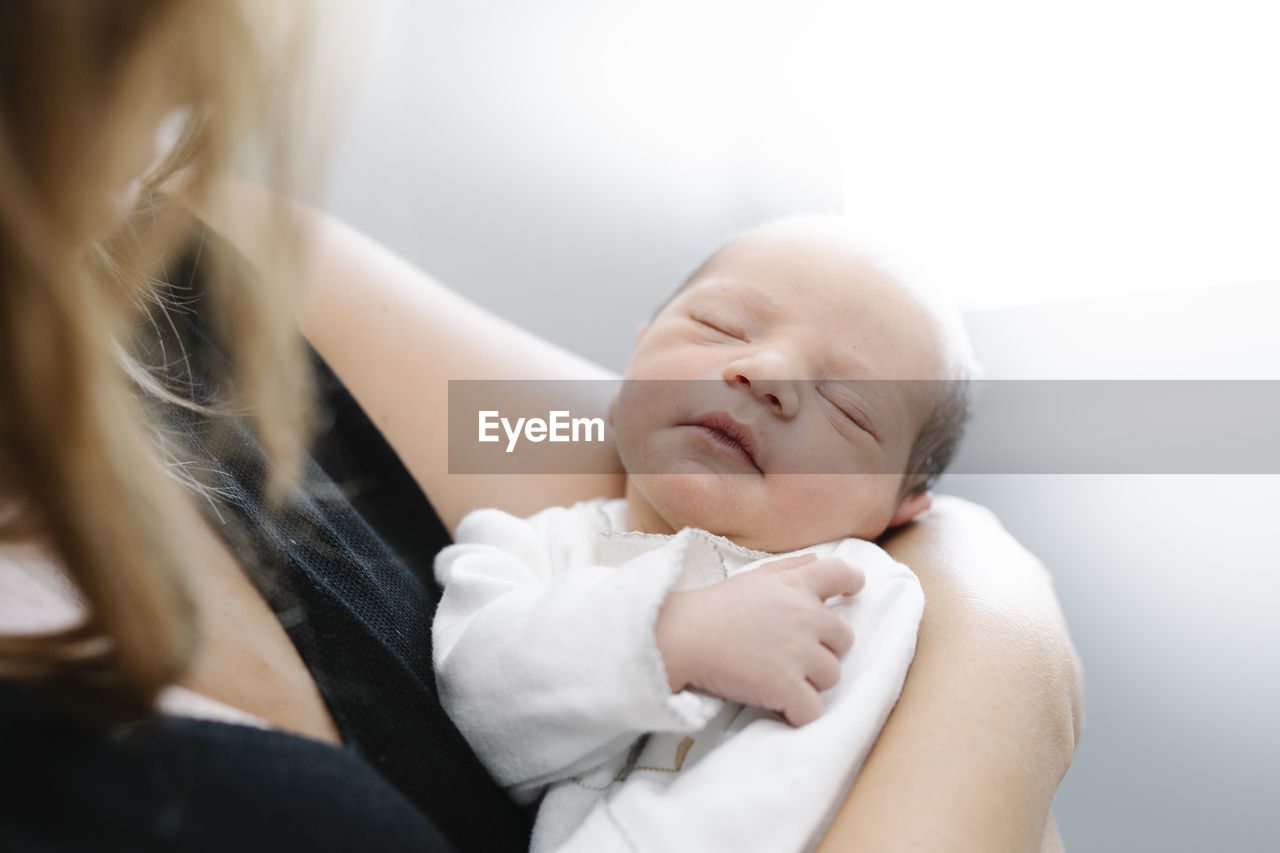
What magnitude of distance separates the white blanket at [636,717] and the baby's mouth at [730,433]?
0.18 meters

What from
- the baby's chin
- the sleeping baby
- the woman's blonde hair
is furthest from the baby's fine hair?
the woman's blonde hair

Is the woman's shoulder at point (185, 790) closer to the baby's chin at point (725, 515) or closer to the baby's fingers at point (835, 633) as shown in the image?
the baby's fingers at point (835, 633)

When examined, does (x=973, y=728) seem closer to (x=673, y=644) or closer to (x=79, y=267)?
(x=673, y=644)

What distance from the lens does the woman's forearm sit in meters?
0.55

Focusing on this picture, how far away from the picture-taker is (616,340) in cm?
191

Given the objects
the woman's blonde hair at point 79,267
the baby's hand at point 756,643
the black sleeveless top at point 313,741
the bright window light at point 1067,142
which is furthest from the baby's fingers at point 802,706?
the bright window light at point 1067,142

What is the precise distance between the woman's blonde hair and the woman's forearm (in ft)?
1.56

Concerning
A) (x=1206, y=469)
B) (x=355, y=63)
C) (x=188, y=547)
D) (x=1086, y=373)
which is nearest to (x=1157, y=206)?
(x=1086, y=373)

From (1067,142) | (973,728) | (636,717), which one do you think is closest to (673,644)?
(636,717)

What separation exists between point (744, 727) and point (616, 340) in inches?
53.1

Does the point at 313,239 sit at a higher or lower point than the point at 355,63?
lower

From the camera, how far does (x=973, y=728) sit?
61cm

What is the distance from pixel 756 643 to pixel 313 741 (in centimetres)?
33

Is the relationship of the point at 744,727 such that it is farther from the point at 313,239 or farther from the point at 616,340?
the point at 616,340
